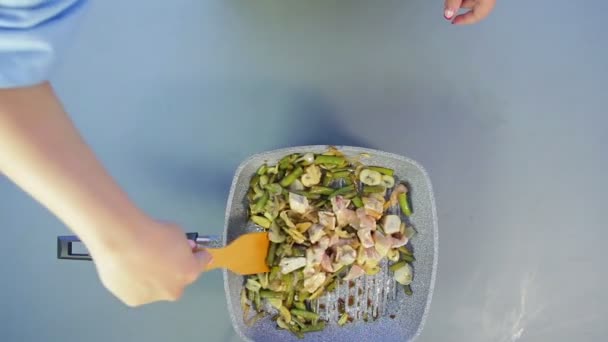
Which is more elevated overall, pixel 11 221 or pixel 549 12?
pixel 549 12

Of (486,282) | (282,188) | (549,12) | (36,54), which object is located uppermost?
(549,12)

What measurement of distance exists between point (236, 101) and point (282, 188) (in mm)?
146

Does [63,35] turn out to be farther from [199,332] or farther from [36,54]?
[199,332]

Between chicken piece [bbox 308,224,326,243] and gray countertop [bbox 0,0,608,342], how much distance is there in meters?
0.13

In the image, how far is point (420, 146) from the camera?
0.70 m

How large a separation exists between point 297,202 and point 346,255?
0.09 m

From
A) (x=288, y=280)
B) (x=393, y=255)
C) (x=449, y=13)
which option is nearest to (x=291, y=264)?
(x=288, y=280)

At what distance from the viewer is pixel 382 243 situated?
0.64m

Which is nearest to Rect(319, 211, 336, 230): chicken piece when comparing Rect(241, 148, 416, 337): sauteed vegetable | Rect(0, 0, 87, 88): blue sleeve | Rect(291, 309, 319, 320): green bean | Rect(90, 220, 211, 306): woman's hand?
Rect(241, 148, 416, 337): sauteed vegetable

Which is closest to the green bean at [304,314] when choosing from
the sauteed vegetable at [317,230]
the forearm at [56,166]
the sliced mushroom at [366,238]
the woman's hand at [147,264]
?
the sauteed vegetable at [317,230]

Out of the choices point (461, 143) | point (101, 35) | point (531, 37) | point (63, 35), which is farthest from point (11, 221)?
point (531, 37)

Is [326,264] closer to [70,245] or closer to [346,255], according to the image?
[346,255]

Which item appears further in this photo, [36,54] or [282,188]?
[282,188]

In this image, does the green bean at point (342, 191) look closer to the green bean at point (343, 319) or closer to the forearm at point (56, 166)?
the green bean at point (343, 319)
